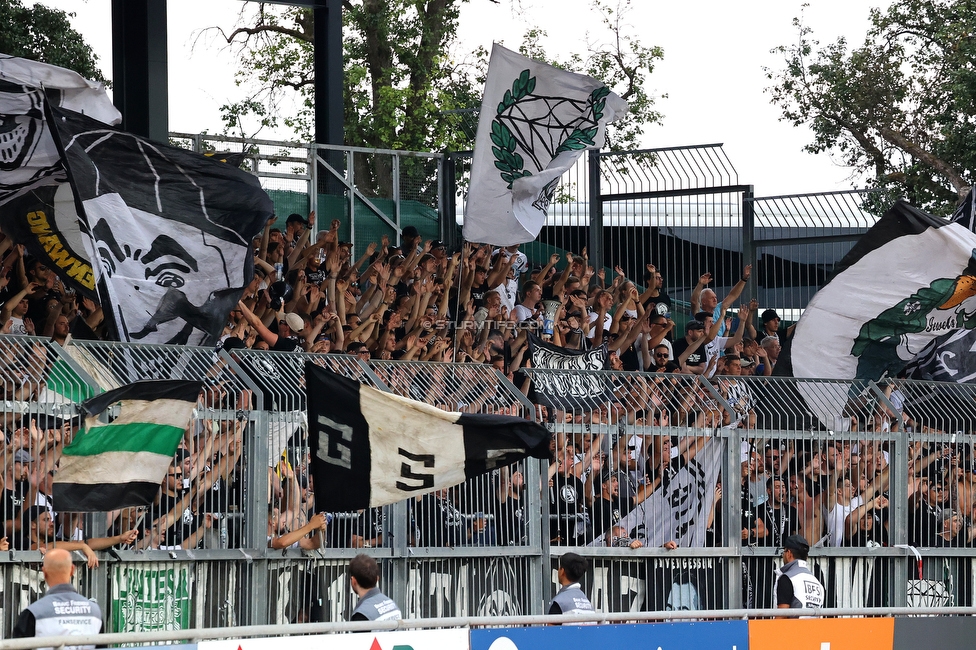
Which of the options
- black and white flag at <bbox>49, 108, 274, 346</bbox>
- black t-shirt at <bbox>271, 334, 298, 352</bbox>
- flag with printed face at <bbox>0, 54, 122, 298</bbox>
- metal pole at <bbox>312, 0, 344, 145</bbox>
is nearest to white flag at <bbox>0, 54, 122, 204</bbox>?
flag with printed face at <bbox>0, 54, 122, 298</bbox>

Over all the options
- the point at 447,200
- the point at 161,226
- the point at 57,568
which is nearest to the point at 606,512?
the point at 161,226

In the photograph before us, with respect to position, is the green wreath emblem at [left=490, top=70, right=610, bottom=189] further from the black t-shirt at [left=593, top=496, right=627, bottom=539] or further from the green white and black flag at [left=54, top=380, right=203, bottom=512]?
→ the green white and black flag at [left=54, top=380, right=203, bottom=512]

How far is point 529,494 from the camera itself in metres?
13.3

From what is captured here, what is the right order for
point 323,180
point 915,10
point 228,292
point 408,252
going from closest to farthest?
point 228,292 → point 408,252 → point 323,180 → point 915,10

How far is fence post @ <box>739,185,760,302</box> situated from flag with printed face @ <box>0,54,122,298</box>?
10167 millimetres

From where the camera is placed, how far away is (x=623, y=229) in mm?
21281

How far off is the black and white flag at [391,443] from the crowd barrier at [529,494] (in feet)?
2.24

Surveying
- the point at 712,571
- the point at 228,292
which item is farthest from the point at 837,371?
the point at 228,292

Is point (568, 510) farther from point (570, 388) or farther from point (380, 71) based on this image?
point (380, 71)

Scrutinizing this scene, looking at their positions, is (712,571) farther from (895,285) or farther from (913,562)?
(895,285)

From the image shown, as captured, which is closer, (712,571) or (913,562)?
(712,571)

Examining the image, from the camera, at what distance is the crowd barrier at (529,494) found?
1138cm

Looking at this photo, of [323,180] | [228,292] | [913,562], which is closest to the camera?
[228,292]

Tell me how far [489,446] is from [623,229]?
9892 mm
